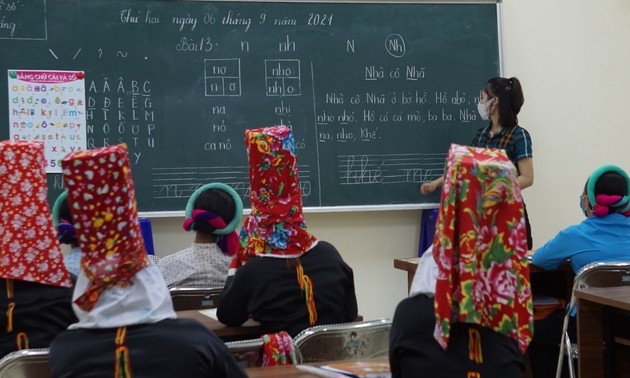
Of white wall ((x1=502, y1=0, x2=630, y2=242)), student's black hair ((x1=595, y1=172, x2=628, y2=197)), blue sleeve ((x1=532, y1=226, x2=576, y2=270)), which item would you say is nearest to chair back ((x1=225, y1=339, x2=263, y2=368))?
blue sleeve ((x1=532, y1=226, x2=576, y2=270))

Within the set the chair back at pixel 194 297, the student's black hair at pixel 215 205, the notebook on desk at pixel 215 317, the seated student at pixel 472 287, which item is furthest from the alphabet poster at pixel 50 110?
the seated student at pixel 472 287

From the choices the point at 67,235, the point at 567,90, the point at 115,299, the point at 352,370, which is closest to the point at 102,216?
the point at 115,299

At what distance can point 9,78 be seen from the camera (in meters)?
4.61

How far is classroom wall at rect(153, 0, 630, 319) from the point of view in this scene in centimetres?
537

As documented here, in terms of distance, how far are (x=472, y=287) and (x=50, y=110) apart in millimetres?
3615

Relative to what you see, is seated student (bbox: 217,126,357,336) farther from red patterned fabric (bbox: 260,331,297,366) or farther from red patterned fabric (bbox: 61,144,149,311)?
red patterned fabric (bbox: 61,144,149,311)

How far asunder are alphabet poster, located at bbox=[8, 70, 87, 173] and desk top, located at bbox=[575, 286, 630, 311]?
3.05 metres

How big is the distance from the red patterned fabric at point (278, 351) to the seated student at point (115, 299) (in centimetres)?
44

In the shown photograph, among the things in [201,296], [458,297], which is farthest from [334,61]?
[458,297]

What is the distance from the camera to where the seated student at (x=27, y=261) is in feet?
7.57

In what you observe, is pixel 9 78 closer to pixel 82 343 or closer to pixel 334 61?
pixel 334 61

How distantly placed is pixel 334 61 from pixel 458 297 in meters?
3.60

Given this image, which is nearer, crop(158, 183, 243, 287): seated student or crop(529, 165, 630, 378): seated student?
crop(158, 183, 243, 287): seated student

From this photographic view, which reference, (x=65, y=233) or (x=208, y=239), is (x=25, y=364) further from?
(x=208, y=239)
